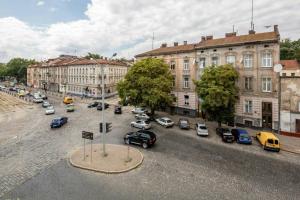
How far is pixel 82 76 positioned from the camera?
6656 cm

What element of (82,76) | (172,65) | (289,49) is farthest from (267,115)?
(82,76)

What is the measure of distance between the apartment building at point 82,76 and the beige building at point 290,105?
39.8 metres

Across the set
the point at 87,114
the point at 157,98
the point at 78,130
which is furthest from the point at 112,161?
the point at 87,114

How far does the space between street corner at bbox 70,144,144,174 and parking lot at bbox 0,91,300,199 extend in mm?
612

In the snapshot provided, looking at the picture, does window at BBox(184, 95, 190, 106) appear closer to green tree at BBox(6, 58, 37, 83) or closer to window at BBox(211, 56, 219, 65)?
window at BBox(211, 56, 219, 65)

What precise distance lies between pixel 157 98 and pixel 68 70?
51330mm

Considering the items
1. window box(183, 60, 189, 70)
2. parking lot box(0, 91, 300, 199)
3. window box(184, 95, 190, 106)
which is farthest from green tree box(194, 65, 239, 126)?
window box(184, 95, 190, 106)

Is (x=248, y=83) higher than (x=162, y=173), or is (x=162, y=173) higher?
(x=248, y=83)

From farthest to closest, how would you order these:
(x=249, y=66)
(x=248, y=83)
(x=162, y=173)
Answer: (x=248, y=83) < (x=249, y=66) < (x=162, y=173)

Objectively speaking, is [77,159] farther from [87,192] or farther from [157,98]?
[157,98]

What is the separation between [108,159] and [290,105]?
83.2 feet

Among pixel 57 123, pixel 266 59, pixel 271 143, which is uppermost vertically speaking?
pixel 266 59

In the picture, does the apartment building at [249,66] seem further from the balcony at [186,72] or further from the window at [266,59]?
the balcony at [186,72]

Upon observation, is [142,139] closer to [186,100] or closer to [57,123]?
[57,123]
